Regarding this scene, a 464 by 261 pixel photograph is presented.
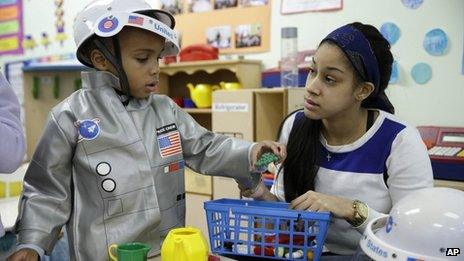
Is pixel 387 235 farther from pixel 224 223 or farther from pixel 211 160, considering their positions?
pixel 211 160

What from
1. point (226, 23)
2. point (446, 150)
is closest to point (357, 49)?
point (446, 150)

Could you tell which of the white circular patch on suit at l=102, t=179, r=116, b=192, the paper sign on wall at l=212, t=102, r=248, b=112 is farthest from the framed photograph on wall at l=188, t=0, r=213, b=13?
the white circular patch on suit at l=102, t=179, r=116, b=192

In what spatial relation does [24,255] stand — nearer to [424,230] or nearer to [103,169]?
[103,169]

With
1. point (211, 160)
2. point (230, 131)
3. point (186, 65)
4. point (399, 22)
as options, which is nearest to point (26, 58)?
point (186, 65)

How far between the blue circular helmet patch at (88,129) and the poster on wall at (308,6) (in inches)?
87.0

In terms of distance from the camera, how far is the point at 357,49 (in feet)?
4.61

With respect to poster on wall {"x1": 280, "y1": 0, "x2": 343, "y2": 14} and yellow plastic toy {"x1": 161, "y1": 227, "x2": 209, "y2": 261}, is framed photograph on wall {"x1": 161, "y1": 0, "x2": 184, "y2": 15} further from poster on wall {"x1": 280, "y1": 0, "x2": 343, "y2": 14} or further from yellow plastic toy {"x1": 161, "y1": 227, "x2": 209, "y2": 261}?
yellow plastic toy {"x1": 161, "y1": 227, "x2": 209, "y2": 261}

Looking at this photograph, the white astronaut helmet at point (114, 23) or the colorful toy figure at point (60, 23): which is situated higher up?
the colorful toy figure at point (60, 23)

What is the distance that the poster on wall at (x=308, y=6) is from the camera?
3.09 metres

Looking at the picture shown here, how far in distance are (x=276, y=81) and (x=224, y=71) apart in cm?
51

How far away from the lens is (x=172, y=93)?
4023 millimetres

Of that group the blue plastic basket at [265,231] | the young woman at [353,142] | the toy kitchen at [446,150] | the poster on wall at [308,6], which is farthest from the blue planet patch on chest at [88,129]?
the poster on wall at [308,6]

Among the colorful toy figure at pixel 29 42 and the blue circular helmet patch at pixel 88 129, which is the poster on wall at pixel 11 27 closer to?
the colorful toy figure at pixel 29 42

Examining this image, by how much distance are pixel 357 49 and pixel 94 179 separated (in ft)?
2.76
